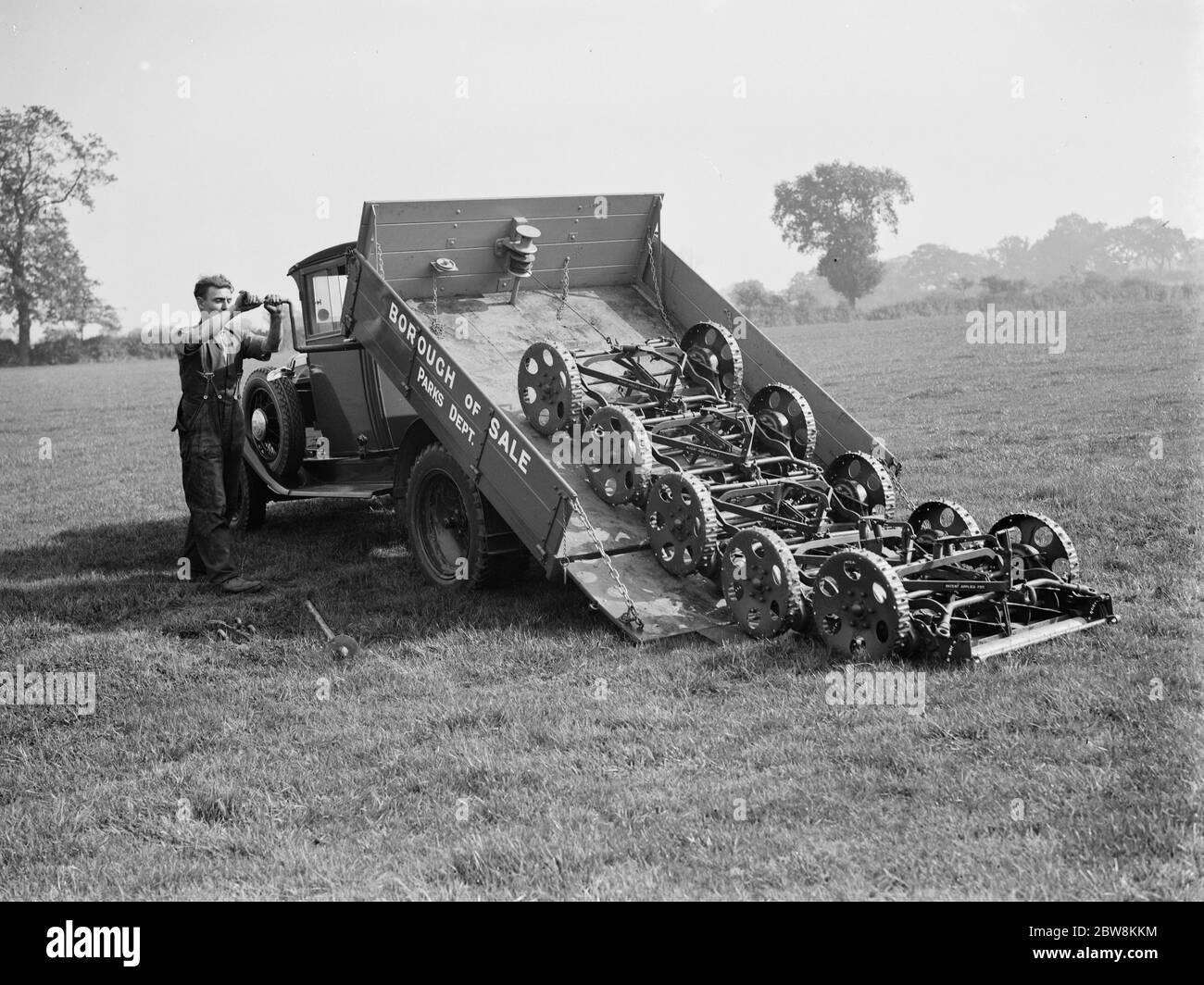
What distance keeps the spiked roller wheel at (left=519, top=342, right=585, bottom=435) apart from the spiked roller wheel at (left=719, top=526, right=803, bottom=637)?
1648mm

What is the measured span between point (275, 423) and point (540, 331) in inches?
101

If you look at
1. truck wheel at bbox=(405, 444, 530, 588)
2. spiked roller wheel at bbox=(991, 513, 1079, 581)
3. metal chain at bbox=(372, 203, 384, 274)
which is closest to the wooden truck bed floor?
metal chain at bbox=(372, 203, 384, 274)

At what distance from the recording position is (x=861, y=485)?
819cm

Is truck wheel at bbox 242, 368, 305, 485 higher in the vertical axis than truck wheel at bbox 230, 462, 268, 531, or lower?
higher

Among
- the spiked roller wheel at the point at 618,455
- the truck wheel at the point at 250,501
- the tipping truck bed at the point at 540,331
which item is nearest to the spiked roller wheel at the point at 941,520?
the tipping truck bed at the point at 540,331

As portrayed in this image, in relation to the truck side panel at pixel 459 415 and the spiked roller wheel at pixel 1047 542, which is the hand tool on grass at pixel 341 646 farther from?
the spiked roller wheel at pixel 1047 542

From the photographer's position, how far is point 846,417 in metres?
8.66

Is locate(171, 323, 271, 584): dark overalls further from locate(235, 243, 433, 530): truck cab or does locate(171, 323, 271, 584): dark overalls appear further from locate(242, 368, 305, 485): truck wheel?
locate(242, 368, 305, 485): truck wheel

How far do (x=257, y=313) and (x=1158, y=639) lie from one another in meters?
6.31

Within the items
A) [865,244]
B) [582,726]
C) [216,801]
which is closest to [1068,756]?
[582,726]

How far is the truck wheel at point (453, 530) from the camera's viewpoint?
8.18 m

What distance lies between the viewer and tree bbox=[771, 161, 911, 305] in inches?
3009

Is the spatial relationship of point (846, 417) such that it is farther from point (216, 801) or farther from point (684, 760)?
point (216, 801)

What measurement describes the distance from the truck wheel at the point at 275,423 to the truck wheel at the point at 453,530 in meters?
1.80
